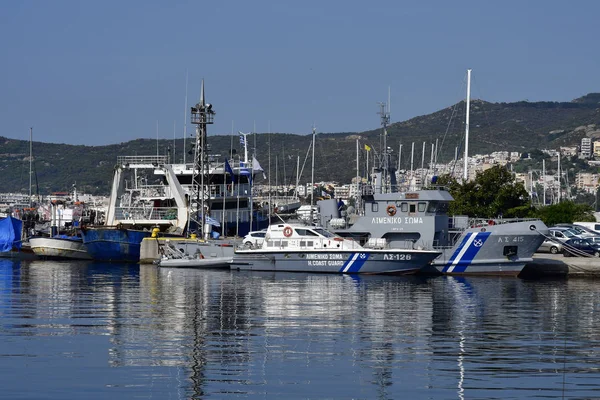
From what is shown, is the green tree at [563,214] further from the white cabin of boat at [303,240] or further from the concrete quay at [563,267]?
the white cabin of boat at [303,240]

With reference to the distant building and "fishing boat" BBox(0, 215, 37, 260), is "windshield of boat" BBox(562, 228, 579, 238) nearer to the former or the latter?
"fishing boat" BBox(0, 215, 37, 260)

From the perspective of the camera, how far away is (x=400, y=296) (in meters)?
39.8

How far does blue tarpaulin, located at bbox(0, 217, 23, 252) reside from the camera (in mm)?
70188

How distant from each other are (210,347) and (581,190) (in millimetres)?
163415

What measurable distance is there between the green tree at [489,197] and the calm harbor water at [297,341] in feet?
75.1

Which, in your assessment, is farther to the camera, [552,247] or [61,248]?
[61,248]

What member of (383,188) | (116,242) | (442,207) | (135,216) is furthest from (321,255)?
(135,216)

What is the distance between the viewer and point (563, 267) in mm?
51875

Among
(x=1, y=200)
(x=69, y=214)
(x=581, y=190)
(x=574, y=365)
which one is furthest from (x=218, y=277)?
(x=581, y=190)

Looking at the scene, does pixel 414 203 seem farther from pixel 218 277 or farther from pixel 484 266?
pixel 218 277

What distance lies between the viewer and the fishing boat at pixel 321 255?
5056cm

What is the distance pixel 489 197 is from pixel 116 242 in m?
24.4

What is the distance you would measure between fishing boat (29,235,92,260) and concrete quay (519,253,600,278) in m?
29.0

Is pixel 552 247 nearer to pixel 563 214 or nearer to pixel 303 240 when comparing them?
pixel 303 240
